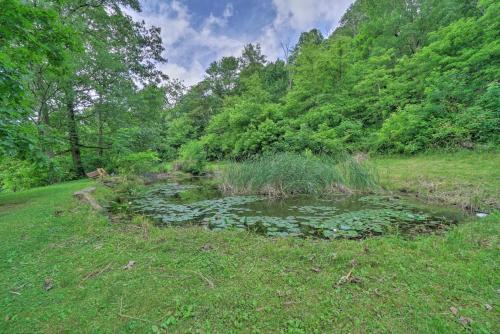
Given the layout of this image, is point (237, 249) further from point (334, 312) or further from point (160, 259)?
point (334, 312)

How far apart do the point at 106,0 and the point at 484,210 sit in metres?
15.6

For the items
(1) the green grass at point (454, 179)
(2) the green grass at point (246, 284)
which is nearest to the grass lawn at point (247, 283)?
(2) the green grass at point (246, 284)

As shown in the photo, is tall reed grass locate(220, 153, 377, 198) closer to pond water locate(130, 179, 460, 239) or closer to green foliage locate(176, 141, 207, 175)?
pond water locate(130, 179, 460, 239)

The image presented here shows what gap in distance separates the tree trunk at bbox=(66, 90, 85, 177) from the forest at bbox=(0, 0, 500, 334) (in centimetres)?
10

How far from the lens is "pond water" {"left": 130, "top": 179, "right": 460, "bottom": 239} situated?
385cm

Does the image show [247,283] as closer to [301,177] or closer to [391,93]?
[301,177]

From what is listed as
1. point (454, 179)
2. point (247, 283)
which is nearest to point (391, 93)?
point (454, 179)

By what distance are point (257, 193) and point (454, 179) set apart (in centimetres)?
520

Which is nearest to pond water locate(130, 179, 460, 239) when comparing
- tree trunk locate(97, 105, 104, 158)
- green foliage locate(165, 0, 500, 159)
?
green foliage locate(165, 0, 500, 159)

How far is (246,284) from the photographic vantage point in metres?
2.23

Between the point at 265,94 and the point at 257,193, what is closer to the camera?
the point at 257,193

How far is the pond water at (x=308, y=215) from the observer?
3.85 m

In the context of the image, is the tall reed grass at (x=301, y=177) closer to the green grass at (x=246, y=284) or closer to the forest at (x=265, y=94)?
the green grass at (x=246, y=284)

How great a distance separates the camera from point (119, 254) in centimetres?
292
